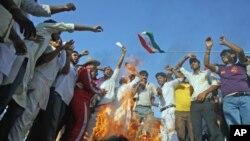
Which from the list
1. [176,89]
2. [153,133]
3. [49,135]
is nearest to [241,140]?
[49,135]

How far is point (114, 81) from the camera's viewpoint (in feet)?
25.6

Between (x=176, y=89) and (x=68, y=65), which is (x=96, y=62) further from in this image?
(x=176, y=89)

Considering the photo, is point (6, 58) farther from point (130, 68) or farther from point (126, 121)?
point (130, 68)

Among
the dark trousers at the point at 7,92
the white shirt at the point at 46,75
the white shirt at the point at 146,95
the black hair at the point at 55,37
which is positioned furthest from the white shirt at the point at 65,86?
the white shirt at the point at 146,95

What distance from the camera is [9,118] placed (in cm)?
405

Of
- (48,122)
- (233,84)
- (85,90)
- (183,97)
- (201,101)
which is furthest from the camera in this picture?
(183,97)

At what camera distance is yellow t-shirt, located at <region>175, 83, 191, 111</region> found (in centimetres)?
760

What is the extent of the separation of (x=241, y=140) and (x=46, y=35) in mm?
2654

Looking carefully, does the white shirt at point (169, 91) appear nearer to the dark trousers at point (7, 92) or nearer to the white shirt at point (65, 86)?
the white shirt at point (65, 86)

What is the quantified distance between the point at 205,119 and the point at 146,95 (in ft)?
6.94

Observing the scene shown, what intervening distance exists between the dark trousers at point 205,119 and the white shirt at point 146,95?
1.78 meters

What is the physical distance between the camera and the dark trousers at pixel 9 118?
399 centimetres

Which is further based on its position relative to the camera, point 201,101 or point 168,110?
point 168,110

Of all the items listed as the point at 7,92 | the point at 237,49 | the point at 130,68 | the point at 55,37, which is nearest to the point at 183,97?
the point at 237,49
